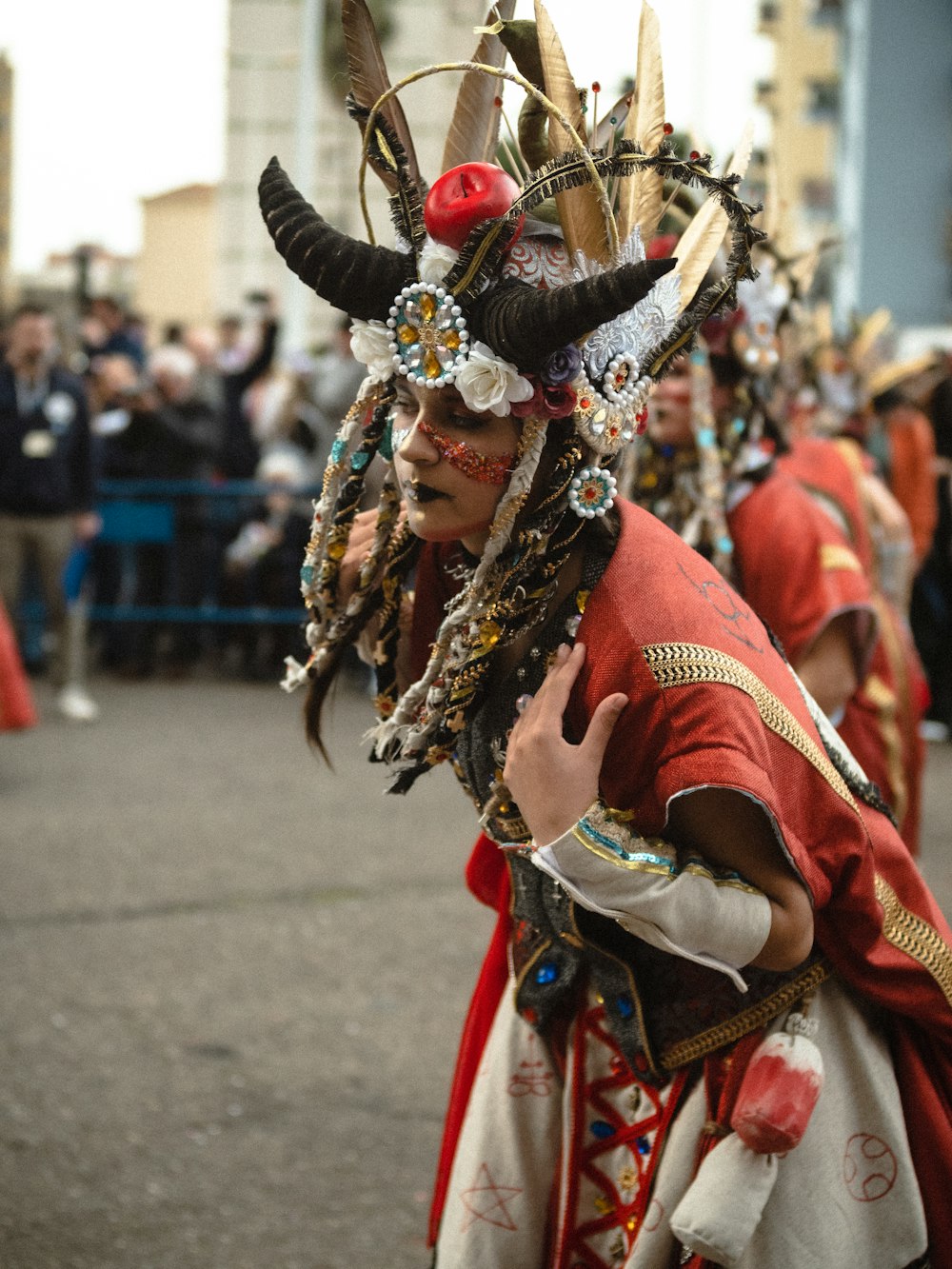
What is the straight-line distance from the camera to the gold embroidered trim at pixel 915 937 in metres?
2.23

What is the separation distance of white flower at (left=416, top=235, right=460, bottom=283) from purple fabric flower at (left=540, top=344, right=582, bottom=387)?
180mm

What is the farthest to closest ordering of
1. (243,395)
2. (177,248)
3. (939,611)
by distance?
(177,248) < (243,395) < (939,611)

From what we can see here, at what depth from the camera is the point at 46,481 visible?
9.07 m

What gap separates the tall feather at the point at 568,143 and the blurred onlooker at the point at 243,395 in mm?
9156

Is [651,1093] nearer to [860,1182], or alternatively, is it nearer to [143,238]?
[860,1182]

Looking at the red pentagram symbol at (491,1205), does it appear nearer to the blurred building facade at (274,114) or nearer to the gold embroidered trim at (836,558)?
the gold embroidered trim at (836,558)

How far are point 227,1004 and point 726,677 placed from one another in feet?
9.71

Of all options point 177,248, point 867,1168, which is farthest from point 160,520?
point 177,248

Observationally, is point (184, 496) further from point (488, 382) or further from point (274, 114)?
point (274, 114)

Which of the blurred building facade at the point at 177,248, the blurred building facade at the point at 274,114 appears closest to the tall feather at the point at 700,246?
the blurred building facade at the point at 274,114

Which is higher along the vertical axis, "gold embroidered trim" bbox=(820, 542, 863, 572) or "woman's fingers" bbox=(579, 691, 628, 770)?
"woman's fingers" bbox=(579, 691, 628, 770)

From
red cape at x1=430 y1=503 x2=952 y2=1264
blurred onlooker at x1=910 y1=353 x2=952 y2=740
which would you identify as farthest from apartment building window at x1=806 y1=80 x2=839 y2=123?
red cape at x1=430 y1=503 x2=952 y2=1264

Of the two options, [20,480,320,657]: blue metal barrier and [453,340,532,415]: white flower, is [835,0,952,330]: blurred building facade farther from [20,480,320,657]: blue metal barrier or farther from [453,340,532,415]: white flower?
[453,340,532,415]: white flower

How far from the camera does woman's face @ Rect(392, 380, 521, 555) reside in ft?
6.98
